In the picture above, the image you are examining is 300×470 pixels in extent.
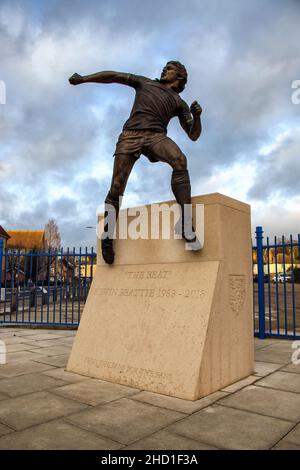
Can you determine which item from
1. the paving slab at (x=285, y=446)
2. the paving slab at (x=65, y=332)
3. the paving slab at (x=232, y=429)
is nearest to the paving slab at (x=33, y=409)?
the paving slab at (x=232, y=429)

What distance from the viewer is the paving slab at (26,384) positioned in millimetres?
3707

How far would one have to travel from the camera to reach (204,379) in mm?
3584

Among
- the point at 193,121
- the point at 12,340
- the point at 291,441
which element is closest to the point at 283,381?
the point at 291,441

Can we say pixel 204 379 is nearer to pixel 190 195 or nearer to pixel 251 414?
pixel 251 414

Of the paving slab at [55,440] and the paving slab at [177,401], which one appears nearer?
the paving slab at [55,440]

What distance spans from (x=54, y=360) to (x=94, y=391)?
1768 millimetres

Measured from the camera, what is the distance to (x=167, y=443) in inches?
96.0

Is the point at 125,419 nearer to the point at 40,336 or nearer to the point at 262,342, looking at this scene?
the point at 262,342

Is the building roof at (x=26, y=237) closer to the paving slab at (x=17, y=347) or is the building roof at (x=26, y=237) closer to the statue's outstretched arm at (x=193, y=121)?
the paving slab at (x=17, y=347)

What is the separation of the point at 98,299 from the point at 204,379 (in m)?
1.88

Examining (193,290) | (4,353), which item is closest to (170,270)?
(193,290)

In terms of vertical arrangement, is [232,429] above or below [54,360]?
above

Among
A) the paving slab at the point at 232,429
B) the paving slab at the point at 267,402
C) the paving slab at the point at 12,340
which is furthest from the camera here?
the paving slab at the point at 12,340

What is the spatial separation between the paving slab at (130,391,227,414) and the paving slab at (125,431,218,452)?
60 cm
